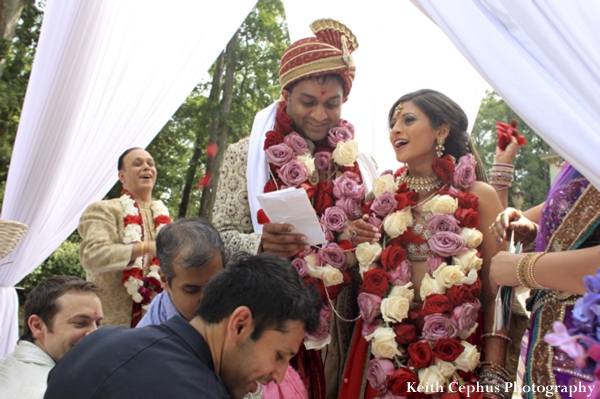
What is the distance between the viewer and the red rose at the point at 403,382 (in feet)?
7.62

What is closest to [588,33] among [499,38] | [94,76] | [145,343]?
[499,38]

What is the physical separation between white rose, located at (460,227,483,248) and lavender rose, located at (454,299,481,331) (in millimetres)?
251

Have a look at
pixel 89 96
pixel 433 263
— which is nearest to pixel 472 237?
pixel 433 263

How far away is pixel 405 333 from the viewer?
2.44 m

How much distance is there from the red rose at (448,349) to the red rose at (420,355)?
0.10 ft

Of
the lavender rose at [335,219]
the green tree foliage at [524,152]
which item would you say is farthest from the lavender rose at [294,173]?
the green tree foliage at [524,152]

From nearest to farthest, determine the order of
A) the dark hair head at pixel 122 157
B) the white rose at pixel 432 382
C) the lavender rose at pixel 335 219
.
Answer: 1. the white rose at pixel 432 382
2. the lavender rose at pixel 335 219
3. the dark hair head at pixel 122 157

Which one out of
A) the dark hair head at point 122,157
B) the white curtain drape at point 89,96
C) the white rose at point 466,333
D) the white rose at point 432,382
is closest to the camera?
the white rose at point 432,382

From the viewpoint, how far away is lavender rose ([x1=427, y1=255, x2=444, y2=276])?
2465 mm

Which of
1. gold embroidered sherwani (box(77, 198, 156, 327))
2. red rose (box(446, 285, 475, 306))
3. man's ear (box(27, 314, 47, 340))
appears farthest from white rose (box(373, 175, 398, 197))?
gold embroidered sherwani (box(77, 198, 156, 327))

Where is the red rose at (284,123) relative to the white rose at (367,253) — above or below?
above

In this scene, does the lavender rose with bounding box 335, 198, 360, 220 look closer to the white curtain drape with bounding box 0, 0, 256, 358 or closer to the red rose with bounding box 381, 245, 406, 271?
the red rose with bounding box 381, 245, 406, 271

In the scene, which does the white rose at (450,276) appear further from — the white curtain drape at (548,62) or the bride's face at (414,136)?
the white curtain drape at (548,62)

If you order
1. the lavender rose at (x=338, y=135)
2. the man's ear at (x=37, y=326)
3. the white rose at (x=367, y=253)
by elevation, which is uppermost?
the lavender rose at (x=338, y=135)
